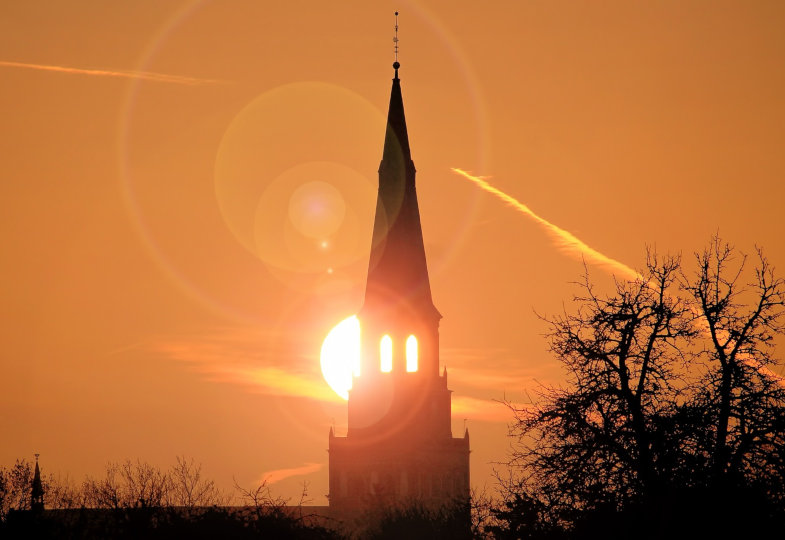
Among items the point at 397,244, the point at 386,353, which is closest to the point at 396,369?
the point at 386,353

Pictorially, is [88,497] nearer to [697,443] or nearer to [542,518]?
[542,518]

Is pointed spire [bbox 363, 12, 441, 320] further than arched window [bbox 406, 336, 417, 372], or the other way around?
arched window [bbox 406, 336, 417, 372]

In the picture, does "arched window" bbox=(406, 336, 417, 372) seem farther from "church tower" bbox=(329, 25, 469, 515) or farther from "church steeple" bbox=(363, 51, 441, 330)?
"church steeple" bbox=(363, 51, 441, 330)

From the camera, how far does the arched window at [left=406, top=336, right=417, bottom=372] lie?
100375mm

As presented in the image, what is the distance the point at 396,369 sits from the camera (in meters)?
100

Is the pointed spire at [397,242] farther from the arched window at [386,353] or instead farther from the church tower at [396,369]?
the arched window at [386,353]

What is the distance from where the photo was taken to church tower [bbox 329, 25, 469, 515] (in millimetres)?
99250

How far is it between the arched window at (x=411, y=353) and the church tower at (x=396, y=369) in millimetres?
71

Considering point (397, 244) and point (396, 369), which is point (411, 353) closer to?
point (396, 369)

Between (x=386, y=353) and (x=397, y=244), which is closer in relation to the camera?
(x=397, y=244)

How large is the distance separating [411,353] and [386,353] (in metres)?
1.81

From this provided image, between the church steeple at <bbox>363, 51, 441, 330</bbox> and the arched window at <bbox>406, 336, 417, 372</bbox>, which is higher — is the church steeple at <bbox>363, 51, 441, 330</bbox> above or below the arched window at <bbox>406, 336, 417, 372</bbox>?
above

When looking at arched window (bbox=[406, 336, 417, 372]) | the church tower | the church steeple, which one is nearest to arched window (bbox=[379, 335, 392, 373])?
the church tower

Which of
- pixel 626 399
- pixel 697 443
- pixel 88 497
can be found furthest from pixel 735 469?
pixel 88 497
